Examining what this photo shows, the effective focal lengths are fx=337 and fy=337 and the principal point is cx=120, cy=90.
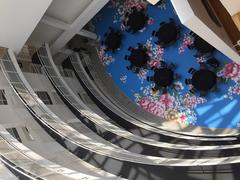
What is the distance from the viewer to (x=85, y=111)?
866 centimetres

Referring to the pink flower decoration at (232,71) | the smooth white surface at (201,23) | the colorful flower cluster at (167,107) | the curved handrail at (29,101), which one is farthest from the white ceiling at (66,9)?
the smooth white surface at (201,23)

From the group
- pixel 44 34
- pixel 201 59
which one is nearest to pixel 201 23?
pixel 201 59

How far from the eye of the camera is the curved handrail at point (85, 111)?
292 inches

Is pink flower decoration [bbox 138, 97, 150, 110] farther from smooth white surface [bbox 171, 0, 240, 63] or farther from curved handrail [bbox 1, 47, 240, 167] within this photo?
smooth white surface [bbox 171, 0, 240, 63]

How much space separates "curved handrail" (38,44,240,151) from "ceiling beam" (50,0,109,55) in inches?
16.3

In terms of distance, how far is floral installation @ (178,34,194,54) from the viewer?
332 inches

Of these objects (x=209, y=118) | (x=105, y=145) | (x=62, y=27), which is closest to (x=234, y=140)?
(x=209, y=118)

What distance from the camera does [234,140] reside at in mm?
7172

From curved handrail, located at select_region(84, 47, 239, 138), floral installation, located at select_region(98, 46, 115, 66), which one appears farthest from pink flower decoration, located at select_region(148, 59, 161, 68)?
floral installation, located at select_region(98, 46, 115, 66)

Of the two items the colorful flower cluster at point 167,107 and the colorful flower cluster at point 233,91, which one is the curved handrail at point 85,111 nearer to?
the colorful flower cluster at point 167,107

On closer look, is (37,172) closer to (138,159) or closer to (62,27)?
(138,159)

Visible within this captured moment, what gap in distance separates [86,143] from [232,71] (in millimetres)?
3667

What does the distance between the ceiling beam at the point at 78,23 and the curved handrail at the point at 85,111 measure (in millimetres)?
414

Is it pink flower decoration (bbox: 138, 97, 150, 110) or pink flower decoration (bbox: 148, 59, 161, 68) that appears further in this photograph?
pink flower decoration (bbox: 138, 97, 150, 110)
